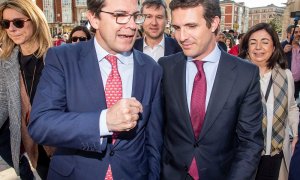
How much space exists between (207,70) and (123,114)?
3.21ft

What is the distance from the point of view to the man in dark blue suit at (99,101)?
1505mm

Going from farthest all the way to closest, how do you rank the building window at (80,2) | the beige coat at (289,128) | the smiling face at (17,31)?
1. the building window at (80,2)
2. the beige coat at (289,128)
3. the smiling face at (17,31)

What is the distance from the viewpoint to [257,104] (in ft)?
6.89

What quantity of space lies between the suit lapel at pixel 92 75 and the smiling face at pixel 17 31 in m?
1.20

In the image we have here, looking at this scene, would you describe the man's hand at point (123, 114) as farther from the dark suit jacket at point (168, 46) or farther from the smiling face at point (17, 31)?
the dark suit jacket at point (168, 46)

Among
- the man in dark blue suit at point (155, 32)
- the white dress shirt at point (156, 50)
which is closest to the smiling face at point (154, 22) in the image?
the man in dark blue suit at point (155, 32)

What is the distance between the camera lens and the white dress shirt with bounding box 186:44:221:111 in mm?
2098

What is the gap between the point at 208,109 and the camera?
6.53 feet

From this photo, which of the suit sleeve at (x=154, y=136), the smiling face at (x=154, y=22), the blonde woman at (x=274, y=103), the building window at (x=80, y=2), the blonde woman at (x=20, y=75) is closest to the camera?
the suit sleeve at (x=154, y=136)

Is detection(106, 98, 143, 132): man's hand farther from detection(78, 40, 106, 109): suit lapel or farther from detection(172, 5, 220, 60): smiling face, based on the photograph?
detection(172, 5, 220, 60): smiling face

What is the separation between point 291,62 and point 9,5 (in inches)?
210

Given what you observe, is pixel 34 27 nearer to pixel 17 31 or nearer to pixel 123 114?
pixel 17 31

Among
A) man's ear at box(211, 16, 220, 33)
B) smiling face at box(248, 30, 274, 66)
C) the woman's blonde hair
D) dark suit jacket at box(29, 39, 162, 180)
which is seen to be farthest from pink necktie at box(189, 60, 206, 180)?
the woman's blonde hair

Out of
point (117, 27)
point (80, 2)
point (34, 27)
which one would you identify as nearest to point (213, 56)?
point (117, 27)
